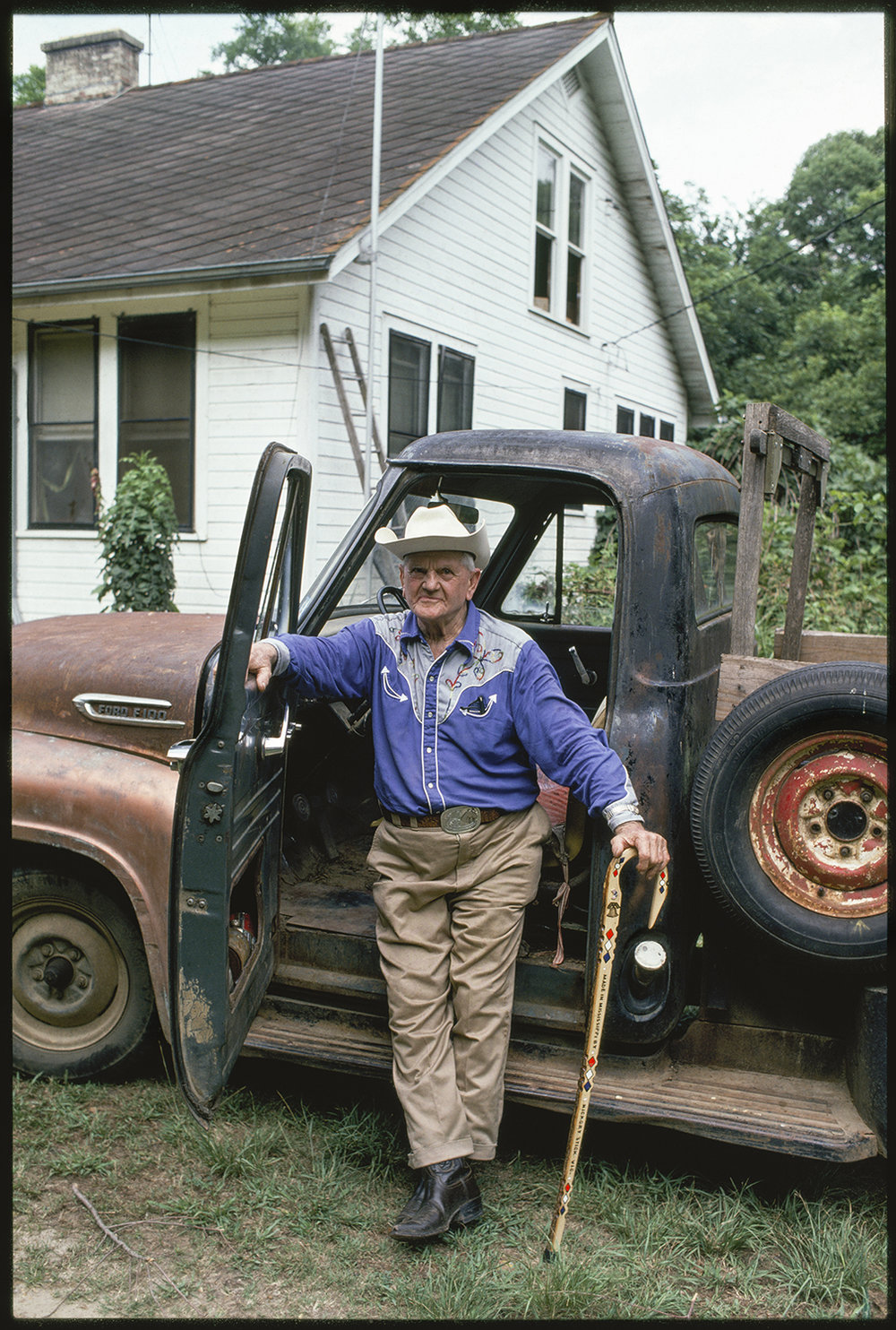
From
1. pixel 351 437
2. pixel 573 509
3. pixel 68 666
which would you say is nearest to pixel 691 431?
pixel 351 437

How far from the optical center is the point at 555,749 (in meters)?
2.99

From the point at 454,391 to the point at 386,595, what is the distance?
A: 811cm

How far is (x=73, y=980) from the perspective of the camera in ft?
11.6

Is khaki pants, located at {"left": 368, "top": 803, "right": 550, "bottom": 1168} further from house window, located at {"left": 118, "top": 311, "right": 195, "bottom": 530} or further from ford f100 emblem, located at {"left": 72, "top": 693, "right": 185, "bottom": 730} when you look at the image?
house window, located at {"left": 118, "top": 311, "right": 195, "bottom": 530}

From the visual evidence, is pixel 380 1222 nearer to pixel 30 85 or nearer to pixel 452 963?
pixel 452 963

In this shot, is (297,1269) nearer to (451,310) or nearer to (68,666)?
(68,666)

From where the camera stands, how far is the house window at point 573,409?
46.9 ft

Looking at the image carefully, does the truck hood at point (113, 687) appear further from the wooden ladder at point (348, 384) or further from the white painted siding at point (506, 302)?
the white painted siding at point (506, 302)

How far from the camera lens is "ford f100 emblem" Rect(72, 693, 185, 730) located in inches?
135

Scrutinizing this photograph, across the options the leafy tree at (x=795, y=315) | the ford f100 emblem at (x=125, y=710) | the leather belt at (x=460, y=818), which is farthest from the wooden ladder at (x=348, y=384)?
the leafy tree at (x=795, y=315)

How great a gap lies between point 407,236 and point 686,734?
860 cm

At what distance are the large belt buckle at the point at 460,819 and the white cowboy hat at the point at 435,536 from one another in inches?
28.4

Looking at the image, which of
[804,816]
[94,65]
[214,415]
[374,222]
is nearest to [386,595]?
[804,816]

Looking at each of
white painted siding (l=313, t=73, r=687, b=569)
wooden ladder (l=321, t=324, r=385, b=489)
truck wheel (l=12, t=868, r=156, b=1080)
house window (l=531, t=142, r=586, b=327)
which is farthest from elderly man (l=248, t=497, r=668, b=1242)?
house window (l=531, t=142, r=586, b=327)
